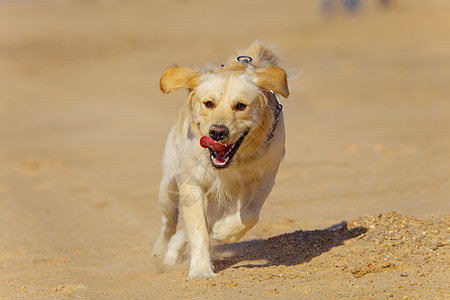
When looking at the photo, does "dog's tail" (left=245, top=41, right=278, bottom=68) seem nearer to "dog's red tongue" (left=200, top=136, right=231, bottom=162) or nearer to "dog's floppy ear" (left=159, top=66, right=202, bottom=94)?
"dog's floppy ear" (left=159, top=66, right=202, bottom=94)

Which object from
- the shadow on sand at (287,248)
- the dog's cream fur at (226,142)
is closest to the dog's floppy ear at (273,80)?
the dog's cream fur at (226,142)

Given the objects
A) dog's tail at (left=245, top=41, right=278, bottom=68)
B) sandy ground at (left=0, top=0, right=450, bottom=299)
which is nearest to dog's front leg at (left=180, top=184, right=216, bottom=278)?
sandy ground at (left=0, top=0, right=450, bottom=299)

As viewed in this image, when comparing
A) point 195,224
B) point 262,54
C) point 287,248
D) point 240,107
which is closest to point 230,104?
point 240,107

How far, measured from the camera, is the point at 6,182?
10555 mm

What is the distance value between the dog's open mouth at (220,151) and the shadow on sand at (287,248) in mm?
932

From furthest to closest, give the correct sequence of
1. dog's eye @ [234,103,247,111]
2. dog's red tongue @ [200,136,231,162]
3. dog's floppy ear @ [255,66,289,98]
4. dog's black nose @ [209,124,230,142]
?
dog's floppy ear @ [255,66,289,98]
dog's eye @ [234,103,247,111]
dog's red tongue @ [200,136,231,162]
dog's black nose @ [209,124,230,142]

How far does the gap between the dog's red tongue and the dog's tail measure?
116 centimetres

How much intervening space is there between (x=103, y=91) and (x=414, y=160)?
45.4 feet

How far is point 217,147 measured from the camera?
15.5 feet

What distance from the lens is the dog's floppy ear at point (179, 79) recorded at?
16.6 feet

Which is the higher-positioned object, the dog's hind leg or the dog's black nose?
the dog's black nose

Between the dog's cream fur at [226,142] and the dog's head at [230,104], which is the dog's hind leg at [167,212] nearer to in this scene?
the dog's cream fur at [226,142]

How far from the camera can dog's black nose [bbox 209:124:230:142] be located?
459 centimetres

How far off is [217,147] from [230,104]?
12.5 inches
